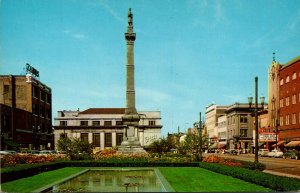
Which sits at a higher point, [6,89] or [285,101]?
[6,89]

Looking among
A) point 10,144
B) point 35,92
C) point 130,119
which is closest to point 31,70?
point 35,92

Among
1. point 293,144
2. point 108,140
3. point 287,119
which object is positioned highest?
point 287,119

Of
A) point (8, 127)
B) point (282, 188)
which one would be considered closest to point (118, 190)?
point (282, 188)

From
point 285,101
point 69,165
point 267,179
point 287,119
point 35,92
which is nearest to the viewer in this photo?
point 267,179

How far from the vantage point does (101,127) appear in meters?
123

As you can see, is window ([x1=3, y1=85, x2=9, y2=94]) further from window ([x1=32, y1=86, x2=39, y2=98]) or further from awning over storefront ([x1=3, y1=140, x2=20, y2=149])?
awning over storefront ([x1=3, y1=140, x2=20, y2=149])

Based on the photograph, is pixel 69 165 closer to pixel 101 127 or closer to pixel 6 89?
pixel 6 89

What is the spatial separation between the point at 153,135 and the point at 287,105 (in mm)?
56349

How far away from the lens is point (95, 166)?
3775 cm

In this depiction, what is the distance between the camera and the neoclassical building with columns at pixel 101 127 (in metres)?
122

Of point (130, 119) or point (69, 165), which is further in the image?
point (130, 119)

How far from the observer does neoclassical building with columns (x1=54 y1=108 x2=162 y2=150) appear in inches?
4801

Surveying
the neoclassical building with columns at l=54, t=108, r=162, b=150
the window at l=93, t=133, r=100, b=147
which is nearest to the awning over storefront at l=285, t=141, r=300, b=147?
the neoclassical building with columns at l=54, t=108, r=162, b=150

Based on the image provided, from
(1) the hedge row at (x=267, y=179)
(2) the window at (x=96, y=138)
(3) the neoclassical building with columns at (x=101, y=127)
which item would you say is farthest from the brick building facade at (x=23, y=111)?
(1) the hedge row at (x=267, y=179)
